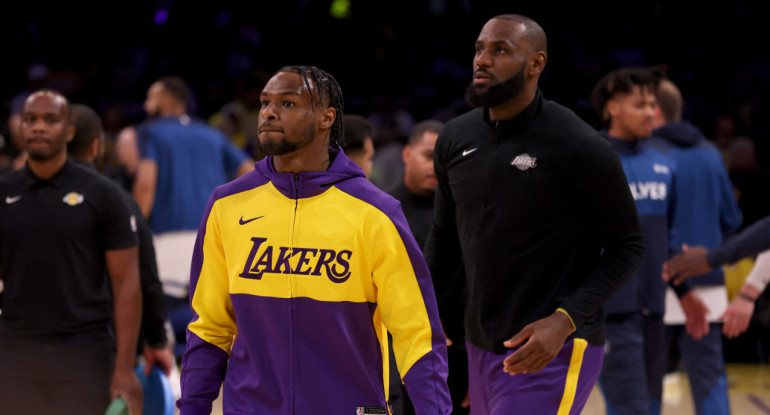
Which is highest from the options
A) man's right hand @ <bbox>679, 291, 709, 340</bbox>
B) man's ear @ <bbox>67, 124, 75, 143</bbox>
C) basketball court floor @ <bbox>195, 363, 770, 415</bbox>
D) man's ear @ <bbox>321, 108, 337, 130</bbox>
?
man's ear @ <bbox>321, 108, 337, 130</bbox>

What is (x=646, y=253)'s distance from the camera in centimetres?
506

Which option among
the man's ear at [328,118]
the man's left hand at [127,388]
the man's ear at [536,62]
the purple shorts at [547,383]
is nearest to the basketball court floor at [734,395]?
the man's left hand at [127,388]

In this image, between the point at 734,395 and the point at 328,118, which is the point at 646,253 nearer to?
the point at 328,118

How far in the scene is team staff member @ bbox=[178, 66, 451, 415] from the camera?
257 centimetres

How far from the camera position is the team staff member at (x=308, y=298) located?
257 centimetres

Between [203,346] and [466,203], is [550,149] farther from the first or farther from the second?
[203,346]

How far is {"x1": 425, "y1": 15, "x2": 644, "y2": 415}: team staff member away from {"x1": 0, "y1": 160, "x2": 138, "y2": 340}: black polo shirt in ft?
5.53

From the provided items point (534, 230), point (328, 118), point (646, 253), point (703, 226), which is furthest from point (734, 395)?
point (328, 118)

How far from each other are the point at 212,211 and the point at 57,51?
9.95 metres

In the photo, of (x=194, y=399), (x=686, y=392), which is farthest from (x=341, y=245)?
(x=686, y=392)

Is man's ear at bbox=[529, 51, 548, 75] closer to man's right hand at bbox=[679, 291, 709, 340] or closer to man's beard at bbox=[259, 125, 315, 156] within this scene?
man's beard at bbox=[259, 125, 315, 156]

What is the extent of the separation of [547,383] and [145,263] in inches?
87.8

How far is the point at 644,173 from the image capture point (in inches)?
206

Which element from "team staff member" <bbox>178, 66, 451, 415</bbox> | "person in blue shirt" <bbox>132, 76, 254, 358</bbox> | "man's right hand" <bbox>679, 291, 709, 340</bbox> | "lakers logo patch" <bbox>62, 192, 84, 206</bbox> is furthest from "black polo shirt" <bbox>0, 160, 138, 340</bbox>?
"person in blue shirt" <bbox>132, 76, 254, 358</bbox>
